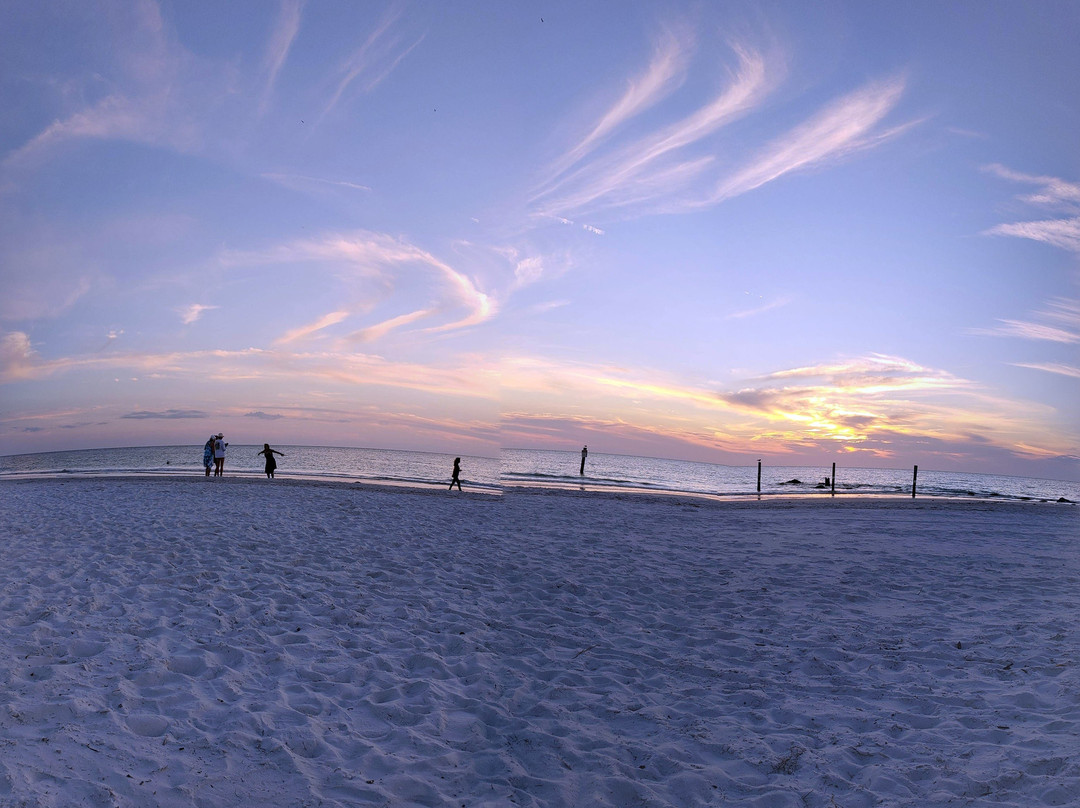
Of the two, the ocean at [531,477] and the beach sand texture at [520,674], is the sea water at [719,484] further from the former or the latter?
the beach sand texture at [520,674]

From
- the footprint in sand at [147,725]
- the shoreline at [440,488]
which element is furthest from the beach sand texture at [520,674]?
the shoreline at [440,488]

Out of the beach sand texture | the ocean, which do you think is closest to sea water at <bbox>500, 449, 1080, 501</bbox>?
the ocean

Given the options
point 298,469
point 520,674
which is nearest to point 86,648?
point 520,674

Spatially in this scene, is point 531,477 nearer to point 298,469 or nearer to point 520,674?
point 298,469

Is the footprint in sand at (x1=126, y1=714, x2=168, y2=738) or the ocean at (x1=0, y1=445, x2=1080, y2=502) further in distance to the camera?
the ocean at (x1=0, y1=445, x2=1080, y2=502)

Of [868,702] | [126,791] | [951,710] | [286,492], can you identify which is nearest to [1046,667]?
[951,710]

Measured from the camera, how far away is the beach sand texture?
4.36 metres

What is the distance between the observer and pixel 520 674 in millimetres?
6363

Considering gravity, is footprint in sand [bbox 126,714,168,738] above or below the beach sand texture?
below

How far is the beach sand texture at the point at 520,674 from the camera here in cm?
436

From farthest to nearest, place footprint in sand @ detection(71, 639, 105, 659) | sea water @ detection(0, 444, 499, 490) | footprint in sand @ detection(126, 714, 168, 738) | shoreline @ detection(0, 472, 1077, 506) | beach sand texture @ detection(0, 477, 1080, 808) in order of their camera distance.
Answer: sea water @ detection(0, 444, 499, 490) < shoreline @ detection(0, 472, 1077, 506) < footprint in sand @ detection(71, 639, 105, 659) < footprint in sand @ detection(126, 714, 168, 738) < beach sand texture @ detection(0, 477, 1080, 808)

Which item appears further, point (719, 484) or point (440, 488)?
point (719, 484)

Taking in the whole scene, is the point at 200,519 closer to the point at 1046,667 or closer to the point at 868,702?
the point at 868,702

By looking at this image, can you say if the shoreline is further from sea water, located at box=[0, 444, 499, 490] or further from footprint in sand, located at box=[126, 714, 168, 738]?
footprint in sand, located at box=[126, 714, 168, 738]
